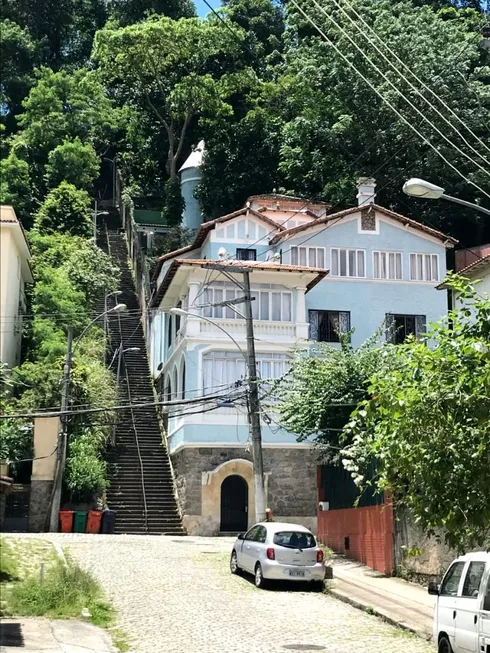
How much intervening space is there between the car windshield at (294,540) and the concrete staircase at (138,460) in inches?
508

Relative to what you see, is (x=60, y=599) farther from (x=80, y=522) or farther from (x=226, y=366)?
(x=226, y=366)

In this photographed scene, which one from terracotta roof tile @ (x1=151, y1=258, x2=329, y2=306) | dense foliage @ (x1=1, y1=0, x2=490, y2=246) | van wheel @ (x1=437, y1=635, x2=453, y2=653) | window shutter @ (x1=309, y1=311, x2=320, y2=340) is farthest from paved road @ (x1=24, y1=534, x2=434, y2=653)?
dense foliage @ (x1=1, y1=0, x2=490, y2=246)

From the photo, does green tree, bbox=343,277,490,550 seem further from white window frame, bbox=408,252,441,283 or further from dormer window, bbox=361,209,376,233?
dormer window, bbox=361,209,376,233

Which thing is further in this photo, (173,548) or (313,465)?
(313,465)

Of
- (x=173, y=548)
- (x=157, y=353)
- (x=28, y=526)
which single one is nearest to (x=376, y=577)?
(x=173, y=548)

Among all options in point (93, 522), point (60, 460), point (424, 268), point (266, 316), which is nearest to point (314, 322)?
point (266, 316)

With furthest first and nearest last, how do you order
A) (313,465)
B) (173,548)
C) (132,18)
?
(132,18)
(313,465)
(173,548)

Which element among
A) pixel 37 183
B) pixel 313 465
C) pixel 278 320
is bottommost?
pixel 313 465

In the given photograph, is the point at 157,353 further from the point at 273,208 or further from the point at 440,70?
the point at 440,70

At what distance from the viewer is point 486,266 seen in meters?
36.3

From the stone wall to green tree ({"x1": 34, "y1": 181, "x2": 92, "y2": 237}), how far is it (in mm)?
22896

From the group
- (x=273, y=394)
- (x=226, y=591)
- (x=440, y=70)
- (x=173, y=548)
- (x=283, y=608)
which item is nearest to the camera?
(x=283, y=608)

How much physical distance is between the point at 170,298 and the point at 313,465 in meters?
10.5

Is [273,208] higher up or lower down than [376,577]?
higher up
